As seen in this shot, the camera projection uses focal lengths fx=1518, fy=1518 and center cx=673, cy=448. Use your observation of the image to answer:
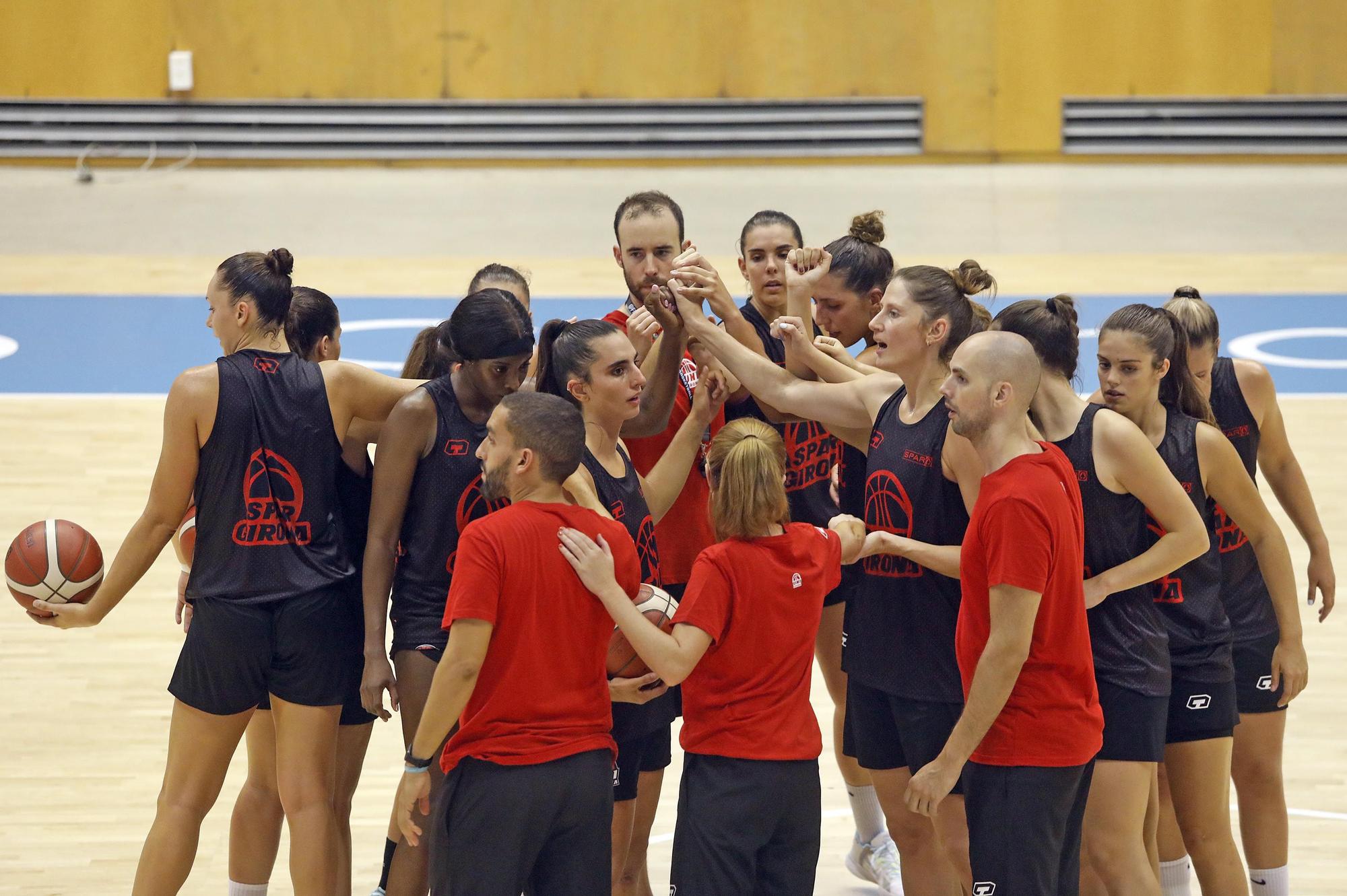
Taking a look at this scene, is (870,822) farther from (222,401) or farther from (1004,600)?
(222,401)

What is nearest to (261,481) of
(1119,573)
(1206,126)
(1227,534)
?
(1119,573)

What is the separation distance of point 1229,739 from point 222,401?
105 inches

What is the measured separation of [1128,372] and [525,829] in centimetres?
179

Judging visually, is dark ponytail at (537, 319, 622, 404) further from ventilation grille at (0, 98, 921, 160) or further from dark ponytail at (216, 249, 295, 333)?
ventilation grille at (0, 98, 921, 160)

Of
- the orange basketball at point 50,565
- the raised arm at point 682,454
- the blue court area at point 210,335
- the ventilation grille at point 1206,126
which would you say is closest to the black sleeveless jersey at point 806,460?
the raised arm at point 682,454

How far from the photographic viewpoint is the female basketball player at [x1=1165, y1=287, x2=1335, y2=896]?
4.13 metres

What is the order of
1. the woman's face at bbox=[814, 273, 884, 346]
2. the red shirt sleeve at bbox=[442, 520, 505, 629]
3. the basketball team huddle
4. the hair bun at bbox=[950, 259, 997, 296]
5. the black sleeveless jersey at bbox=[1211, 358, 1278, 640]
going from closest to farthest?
the red shirt sleeve at bbox=[442, 520, 505, 629] < the basketball team huddle < the hair bun at bbox=[950, 259, 997, 296] < the black sleeveless jersey at bbox=[1211, 358, 1278, 640] < the woman's face at bbox=[814, 273, 884, 346]

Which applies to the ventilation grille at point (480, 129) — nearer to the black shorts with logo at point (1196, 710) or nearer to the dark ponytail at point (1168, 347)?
the dark ponytail at point (1168, 347)

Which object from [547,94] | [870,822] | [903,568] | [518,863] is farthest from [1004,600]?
[547,94]

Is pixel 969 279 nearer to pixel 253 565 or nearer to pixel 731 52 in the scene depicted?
pixel 253 565

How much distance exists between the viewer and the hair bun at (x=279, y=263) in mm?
3861

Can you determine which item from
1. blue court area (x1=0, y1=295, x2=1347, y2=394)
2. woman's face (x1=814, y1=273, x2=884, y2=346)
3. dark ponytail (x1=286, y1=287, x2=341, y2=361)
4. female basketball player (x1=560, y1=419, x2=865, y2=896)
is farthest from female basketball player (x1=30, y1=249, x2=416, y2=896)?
blue court area (x1=0, y1=295, x2=1347, y2=394)

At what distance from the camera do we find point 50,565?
13.2ft

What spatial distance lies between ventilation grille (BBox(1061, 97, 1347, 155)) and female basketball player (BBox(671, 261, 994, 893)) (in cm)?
1262
